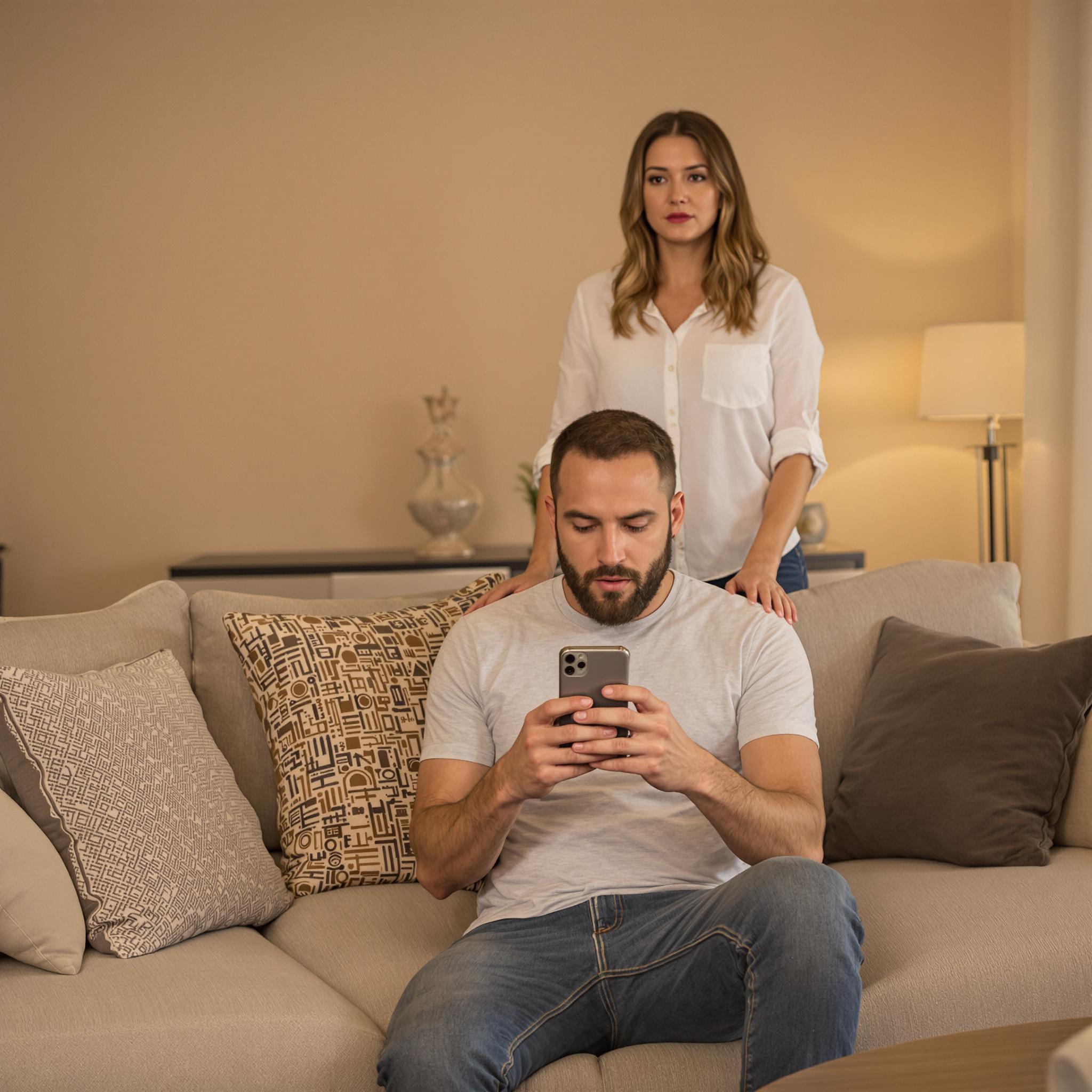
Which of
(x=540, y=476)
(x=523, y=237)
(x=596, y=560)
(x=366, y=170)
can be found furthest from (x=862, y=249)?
(x=596, y=560)

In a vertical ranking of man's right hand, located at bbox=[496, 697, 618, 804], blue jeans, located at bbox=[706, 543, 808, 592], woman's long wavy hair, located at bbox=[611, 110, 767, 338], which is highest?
woman's long wavy hair, located at bbox=[611, 110, 767, 338]

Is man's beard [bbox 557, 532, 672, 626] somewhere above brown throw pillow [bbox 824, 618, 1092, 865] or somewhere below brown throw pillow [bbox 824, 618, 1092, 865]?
above

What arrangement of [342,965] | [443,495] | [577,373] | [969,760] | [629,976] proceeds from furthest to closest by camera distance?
[443,495] < [577,373] < [969,760] < [342,965] < [629,976]

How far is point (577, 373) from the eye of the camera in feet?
7.61

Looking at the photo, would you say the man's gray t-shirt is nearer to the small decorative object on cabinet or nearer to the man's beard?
the man's beard

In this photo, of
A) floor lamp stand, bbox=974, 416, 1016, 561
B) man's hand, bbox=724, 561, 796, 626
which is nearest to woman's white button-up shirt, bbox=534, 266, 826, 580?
man's hand, bbox=724, 561, 796, 626

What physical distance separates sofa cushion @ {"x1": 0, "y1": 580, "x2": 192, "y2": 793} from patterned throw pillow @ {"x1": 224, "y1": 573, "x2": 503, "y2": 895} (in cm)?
12

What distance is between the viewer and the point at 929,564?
2309mm

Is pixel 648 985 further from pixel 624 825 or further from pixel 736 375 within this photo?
pixel 736 375

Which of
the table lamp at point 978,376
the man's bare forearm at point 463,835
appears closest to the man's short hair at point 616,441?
the man's bare forearm at point 463,835

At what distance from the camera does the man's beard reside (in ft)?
5.45

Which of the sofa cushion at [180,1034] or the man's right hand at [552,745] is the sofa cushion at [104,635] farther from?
the man's right hand at [552,745]

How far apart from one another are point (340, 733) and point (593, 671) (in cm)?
72

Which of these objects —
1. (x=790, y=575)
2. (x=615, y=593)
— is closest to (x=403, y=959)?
(x=615, y=593)
